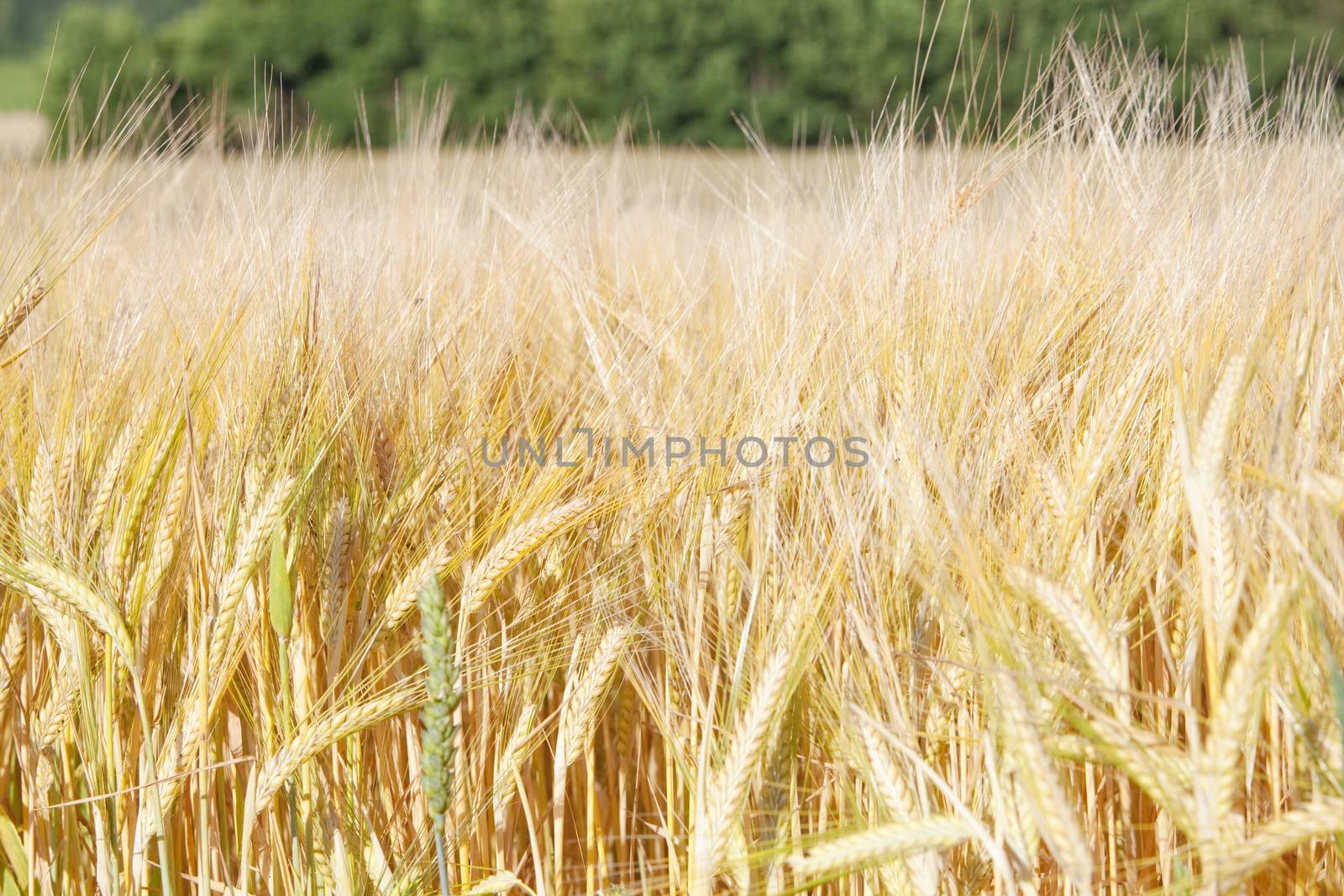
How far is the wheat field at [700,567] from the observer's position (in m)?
0.68

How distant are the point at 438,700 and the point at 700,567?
335mm

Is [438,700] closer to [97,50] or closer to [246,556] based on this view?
[246,556]

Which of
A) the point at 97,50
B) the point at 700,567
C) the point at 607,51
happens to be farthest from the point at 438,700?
the point at 607,51

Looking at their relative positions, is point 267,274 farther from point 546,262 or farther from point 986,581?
Result: point 986,581

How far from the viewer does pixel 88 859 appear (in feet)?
3.21

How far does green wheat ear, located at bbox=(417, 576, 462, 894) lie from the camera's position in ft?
1.96

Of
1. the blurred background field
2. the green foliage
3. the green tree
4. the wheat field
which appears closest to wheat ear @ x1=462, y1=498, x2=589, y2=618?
the wheat field

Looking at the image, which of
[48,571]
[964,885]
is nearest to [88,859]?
[48,571]

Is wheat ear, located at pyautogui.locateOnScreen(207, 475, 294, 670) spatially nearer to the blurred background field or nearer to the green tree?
the blurred background field

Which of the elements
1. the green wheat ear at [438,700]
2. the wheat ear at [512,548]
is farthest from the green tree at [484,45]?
the green wheat ear at [438,700]

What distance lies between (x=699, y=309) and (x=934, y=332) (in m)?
0.51

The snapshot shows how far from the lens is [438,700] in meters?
0.61

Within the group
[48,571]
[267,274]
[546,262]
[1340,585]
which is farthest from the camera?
[546,262]

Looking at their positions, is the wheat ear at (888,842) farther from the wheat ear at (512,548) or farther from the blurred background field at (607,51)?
the blurred background field at (607,51)
